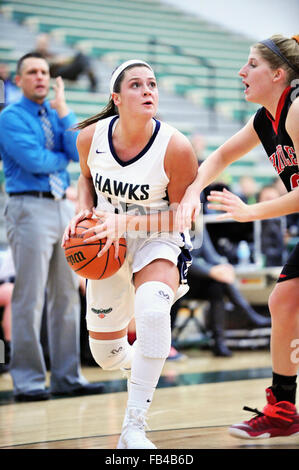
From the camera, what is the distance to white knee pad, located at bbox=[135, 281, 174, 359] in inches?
107

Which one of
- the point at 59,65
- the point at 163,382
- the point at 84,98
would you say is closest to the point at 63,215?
the point at 163,382

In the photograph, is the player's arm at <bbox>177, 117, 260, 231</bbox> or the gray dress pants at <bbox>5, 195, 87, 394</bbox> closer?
the player's arm at <bbox>177, 117, 260, 231</bbox>

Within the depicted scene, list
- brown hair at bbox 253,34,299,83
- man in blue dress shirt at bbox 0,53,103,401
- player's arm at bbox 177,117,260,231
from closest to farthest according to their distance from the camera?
player's arm at bbox 177,117,260,231
brown hair at bbox 253,34,299,83
man in blue dress shirt at bbox 0,53,103,401

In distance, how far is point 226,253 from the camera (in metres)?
6.87

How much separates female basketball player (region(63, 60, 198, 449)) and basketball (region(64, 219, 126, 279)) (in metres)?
0.05

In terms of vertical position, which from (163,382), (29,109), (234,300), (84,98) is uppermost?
(84,98)

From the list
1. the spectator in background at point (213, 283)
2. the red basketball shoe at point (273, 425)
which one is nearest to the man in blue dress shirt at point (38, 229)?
the red basketball shoe at point (273, 425)

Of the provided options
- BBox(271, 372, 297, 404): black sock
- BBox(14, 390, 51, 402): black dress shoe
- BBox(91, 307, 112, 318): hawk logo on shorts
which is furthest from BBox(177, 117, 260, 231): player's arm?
BBox(14, 390, 51, 402): black dress shoe

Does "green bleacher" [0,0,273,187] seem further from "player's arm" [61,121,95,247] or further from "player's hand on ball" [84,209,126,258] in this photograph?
"player's hand on ball" [84,209,126,258]

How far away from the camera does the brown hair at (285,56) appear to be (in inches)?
117

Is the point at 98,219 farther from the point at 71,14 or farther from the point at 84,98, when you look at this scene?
the point at 71,14

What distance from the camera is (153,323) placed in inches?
108

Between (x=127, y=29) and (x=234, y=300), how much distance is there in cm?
870

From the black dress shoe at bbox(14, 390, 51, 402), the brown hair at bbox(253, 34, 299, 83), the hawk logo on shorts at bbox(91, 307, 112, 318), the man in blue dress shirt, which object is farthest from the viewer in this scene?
the man in blue dress shirt
